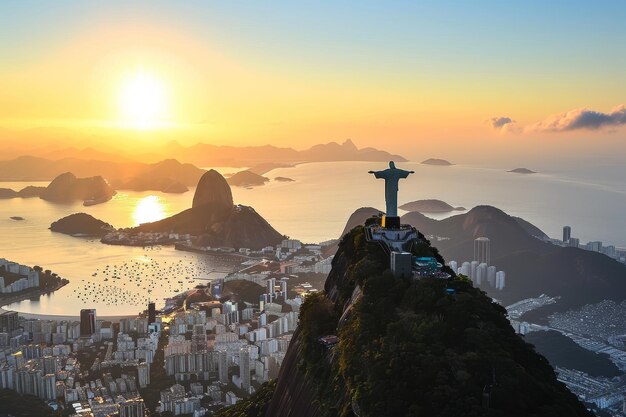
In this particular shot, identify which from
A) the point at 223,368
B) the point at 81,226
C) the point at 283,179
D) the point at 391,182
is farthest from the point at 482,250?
the point at 283,179

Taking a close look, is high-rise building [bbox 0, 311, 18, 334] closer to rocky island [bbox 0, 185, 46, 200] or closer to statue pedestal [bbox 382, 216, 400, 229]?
statue pedestal [bbox 382, 216, 400, 229]

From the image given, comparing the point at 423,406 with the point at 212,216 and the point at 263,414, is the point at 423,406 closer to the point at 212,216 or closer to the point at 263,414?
the point at 263,414

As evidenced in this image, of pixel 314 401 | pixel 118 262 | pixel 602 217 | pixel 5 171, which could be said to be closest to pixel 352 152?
pixel 5 171

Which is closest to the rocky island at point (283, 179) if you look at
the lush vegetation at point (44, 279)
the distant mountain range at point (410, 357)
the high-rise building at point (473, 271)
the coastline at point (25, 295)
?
the lush vegetation at point (44, 279)

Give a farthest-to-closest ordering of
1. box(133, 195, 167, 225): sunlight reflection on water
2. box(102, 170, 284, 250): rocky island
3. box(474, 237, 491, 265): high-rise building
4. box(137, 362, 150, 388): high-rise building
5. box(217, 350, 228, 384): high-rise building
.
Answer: box(133, 195, 167, 225): sunlight reflection on water < box(102, 170, 284, 250): rocky island < box(474, 237, 491, 265): high-rise building < box(217, 350, 228, 384): high-rise building < box(137, 362, 150, 388): high-rise building

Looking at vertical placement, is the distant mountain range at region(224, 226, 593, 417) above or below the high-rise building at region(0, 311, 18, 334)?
above

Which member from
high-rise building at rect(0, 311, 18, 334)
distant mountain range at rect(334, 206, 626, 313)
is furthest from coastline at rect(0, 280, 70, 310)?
distant mountain range at rect(334, 206, 626, 313)

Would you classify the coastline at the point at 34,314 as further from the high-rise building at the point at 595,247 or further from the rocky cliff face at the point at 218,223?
the high-rise building at the point at 595,247
